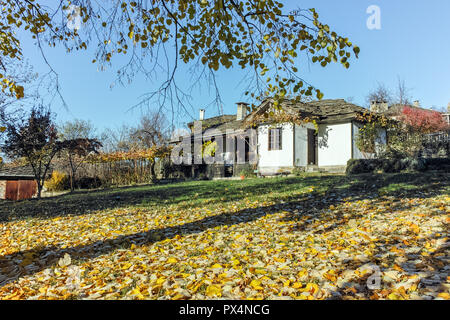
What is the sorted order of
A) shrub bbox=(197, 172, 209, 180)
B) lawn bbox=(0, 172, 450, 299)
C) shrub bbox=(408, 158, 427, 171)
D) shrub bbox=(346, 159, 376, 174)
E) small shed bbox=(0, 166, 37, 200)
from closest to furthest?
lawn bbox=(0, 172, 450, 299) < shrub bbox=(408, 158, 427, 171) < shrub bbox=(346, 159, 376, 174) < shrub bbox=(197, 172, 209, 180) < small shed bbox=(0, 166, 37, 200)

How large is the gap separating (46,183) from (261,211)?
16723 mm

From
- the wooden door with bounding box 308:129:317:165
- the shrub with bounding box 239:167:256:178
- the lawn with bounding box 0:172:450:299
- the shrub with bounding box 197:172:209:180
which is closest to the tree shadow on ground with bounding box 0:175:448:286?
the lawn with bounding box 0:172:450:299

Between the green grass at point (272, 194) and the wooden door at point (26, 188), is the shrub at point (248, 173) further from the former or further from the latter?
the wooden door at point (26, 188)

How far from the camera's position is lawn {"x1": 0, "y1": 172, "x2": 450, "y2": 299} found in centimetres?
302

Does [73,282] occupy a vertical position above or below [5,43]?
below

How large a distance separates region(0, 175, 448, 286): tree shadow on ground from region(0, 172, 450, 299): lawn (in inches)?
1.0

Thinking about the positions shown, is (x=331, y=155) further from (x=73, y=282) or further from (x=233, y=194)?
(x=73, y=282)

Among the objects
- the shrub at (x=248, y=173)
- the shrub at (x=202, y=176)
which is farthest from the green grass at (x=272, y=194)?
the shrub at (x=202, y=176)

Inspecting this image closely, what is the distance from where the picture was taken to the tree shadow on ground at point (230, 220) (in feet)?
14.6

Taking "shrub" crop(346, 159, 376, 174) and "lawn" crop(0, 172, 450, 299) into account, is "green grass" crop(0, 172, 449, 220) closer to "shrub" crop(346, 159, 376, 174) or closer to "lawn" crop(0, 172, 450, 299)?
"lawn" crop(0, 172, 450, 299)

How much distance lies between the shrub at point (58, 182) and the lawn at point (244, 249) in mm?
10853

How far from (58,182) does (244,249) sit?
17.5 m
